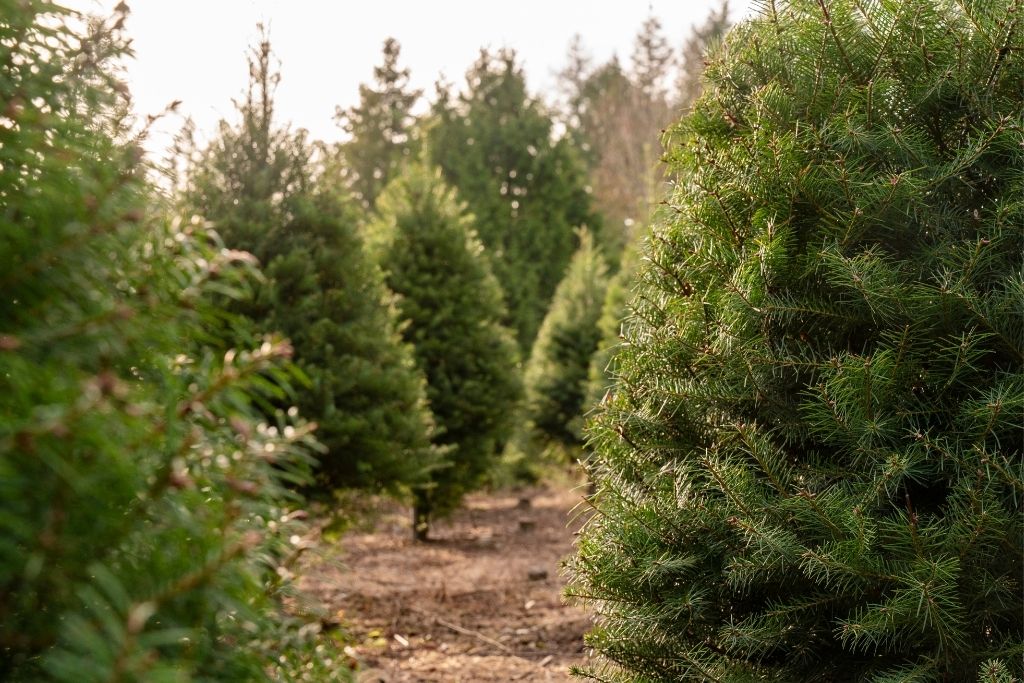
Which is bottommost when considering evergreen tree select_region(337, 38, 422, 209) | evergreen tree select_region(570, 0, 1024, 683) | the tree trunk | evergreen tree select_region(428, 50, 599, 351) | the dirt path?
the dirt path

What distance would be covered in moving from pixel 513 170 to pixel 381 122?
33.6 ft

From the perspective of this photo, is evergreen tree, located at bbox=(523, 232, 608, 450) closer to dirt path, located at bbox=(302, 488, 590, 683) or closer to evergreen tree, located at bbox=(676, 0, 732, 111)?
dirt path, located at bbox=(302, 488, 590, 683)

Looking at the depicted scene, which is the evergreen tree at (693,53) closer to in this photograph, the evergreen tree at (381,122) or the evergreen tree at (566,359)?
the evergreen tree at (566,359)

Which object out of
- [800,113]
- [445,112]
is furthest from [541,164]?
[800,113]

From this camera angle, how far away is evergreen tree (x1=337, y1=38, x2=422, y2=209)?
1324 inches

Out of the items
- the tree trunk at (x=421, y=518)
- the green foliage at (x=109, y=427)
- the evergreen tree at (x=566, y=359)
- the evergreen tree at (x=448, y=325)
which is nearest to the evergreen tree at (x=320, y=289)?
the evergreen tree at (x=448, y=325)

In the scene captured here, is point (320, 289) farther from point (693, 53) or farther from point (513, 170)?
point (693, 53)

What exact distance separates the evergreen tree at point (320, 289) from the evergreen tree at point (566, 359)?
305 inches

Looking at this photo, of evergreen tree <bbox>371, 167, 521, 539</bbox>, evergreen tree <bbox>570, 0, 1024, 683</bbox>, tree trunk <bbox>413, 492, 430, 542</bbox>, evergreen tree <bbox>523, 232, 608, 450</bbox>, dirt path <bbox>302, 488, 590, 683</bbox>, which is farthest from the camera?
evergreen tree <bbox>523, 232, 608, 450</bbox>

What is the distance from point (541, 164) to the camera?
25453mm

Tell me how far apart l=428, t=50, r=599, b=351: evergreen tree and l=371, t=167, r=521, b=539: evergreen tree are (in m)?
11.0

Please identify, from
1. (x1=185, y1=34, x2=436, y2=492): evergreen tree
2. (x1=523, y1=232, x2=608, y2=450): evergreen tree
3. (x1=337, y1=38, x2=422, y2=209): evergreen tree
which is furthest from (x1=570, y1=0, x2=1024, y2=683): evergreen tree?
(x1=337, y1=38, x2=422, y2=209): evergreen tree

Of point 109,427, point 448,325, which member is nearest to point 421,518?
point 448,325

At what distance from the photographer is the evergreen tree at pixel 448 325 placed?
12.5 m
